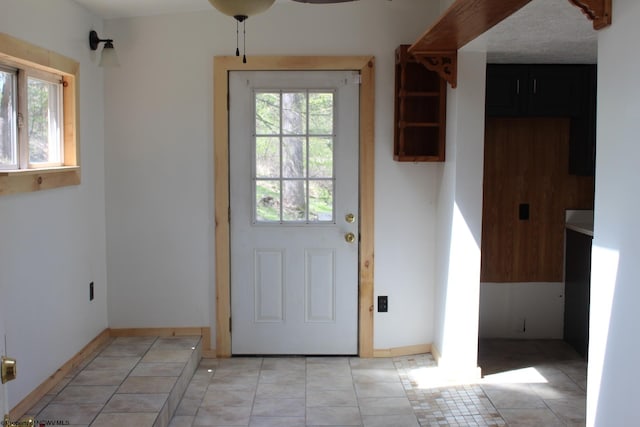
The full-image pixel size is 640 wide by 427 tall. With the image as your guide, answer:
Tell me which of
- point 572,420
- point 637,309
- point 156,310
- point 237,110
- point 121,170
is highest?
point 237,110

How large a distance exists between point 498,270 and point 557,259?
0.44 meters

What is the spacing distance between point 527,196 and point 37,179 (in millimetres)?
Answer: 3388

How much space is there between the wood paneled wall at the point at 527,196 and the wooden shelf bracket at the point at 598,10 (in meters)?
2.58

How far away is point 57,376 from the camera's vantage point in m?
3.85

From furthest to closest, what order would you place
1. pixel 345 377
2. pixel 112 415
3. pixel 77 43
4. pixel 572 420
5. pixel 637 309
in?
pixel 345 377, pixel 77 43, pixel 572 420, pixel 112 415, pixel 637 309

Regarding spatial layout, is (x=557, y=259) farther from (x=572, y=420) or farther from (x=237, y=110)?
(x=237, y=110)

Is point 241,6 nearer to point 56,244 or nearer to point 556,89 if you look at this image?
point 56,244

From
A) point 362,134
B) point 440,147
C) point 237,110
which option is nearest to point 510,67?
point 440,147

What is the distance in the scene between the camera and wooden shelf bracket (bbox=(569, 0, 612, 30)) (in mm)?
2492

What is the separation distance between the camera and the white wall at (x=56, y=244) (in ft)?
11.0

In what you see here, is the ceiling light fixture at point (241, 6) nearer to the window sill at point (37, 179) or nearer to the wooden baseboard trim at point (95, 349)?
the window sill at point (37, 179)

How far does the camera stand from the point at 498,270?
17.3 ft

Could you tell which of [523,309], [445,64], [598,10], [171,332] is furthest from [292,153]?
[598,10]

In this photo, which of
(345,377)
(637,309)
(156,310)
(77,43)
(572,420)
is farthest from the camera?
(156,310)
